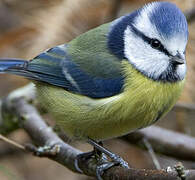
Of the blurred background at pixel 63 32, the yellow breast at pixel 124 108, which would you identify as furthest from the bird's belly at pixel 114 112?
the blurred background at pixel 63 32

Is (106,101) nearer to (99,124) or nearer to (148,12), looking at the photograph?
(99,124)

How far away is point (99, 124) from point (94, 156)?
0.21 metres

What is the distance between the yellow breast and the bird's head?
0.17ft

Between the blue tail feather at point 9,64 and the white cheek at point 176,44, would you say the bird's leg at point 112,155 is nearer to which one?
the white cheek at point 176,44

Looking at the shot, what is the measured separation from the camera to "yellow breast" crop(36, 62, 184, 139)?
2.25 metres

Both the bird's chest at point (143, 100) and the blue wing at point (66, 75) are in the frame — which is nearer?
the bird's chest at point (143, 100)

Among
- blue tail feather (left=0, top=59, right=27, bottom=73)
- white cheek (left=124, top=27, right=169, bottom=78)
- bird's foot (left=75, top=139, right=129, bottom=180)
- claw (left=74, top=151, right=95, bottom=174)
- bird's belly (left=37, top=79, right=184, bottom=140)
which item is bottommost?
claw (left=74, top=151, right=95, bottom=174)

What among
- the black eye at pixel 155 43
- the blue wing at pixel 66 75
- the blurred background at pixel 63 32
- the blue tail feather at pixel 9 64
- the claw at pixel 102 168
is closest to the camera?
the claw at pixel 102 168

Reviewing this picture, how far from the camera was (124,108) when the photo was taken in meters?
2.24

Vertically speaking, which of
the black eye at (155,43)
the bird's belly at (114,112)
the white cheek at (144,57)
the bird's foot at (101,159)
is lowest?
the bird's foot at (101,159)

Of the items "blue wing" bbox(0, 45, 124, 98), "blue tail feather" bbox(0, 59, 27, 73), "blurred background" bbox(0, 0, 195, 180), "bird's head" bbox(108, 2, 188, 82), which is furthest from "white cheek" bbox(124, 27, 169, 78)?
"blue tail feather" bbox(0, 59, 27, 73)

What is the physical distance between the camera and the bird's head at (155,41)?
2160 mm

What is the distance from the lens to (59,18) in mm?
2896

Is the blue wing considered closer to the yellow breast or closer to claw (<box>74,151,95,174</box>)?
the yellow breast
